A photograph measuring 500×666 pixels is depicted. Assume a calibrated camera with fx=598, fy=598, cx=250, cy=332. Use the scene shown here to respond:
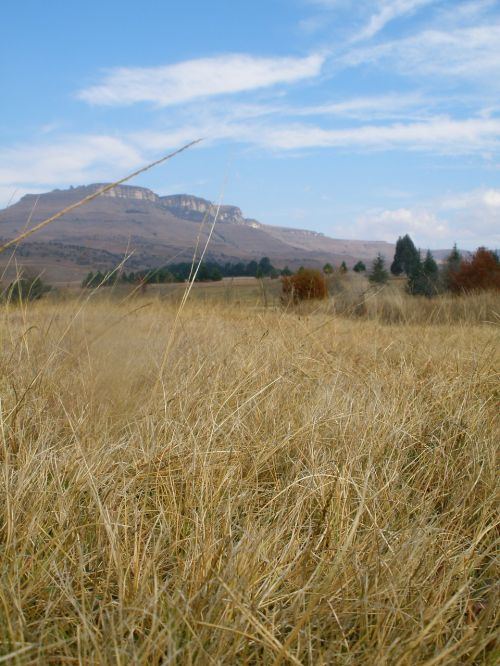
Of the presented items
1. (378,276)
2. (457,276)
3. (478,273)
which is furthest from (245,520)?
(478,273)

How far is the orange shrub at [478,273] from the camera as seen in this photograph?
50.6 feet

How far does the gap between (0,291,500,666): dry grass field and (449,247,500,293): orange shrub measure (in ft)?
43.9

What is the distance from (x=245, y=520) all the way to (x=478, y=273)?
1737 cm

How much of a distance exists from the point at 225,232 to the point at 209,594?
662 ft

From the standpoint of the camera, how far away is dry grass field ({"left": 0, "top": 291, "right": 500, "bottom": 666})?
977 millimetres

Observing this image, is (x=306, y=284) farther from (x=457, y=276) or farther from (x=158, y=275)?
(x=457, y=276)

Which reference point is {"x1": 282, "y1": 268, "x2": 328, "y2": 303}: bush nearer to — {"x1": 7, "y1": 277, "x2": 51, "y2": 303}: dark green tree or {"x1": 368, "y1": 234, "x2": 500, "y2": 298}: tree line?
{"x1": 368, "y1": 234, "x2": 500, "y2": 298}: tree line

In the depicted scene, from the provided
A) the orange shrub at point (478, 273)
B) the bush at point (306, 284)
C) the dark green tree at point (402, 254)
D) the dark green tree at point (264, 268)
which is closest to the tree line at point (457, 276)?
the orange shrub at point (478, 273)

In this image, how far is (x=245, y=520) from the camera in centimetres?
144

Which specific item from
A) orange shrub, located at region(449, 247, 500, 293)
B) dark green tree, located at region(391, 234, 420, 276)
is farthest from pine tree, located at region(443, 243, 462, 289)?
dark green tree, located at region(391, 234, 420, 276)

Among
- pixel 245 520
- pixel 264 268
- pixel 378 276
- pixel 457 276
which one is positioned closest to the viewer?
pixel 245 520

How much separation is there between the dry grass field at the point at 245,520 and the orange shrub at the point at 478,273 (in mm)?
13389

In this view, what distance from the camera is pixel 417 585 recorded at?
1136mm

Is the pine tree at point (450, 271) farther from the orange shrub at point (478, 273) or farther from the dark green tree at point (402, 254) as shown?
the dark green tree at point (402, 254)
